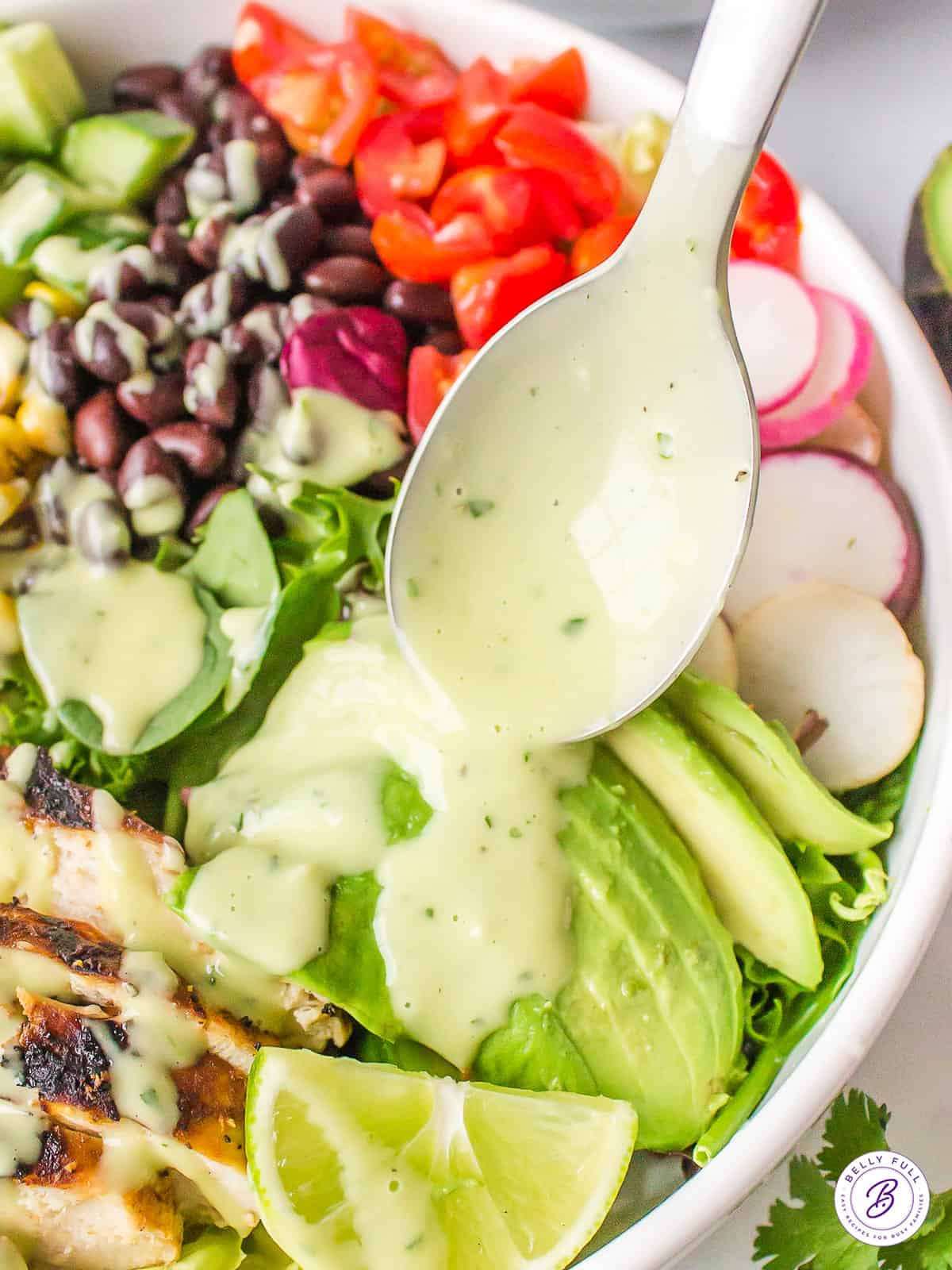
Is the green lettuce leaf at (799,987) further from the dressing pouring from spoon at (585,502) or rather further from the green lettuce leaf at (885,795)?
the dressing pouring from spoon at (585,502)

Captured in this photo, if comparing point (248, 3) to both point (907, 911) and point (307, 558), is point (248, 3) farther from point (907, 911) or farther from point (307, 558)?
point (907, 911)

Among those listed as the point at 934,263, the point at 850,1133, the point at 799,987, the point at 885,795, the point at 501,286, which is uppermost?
the point at 934,263

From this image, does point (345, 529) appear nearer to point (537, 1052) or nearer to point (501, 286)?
point (501, 286)

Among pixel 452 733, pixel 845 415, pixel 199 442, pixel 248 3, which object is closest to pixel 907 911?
pixel 452 733

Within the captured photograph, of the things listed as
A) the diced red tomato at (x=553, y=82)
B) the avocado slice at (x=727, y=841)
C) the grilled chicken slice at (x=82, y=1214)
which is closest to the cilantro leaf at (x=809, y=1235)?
the avocado slice at (x=727, y=841)

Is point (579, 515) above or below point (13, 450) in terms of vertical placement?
above

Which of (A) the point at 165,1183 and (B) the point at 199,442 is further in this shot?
(B) the point at 199,442

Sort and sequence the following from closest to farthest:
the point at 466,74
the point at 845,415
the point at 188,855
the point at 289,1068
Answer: the point at 289,1068 → the point at 188,855 → the point at 845,415 → the point at 466,74

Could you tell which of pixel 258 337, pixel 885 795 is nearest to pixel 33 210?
pixel 258 337
